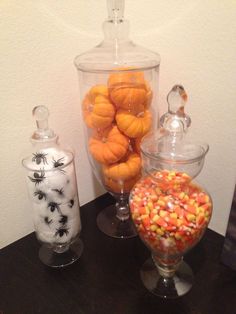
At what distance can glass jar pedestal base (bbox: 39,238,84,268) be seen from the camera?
592mm

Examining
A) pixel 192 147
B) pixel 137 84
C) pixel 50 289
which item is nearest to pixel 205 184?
pixel 192 147

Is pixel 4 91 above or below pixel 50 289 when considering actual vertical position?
above

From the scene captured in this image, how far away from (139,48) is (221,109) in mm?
209

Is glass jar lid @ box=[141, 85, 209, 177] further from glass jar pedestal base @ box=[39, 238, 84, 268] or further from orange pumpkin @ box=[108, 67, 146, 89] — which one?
glass jar pedestal base @ box=[39, 238, 84, 268]

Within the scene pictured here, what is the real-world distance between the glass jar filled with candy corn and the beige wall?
12 cm

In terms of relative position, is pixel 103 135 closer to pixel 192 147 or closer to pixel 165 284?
pixel 192 147

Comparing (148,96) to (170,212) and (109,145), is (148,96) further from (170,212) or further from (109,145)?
(170,212)

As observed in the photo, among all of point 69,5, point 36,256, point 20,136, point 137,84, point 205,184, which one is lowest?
point 36,256

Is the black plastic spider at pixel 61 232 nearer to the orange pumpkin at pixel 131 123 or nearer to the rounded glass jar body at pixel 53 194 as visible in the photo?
the rounded glass jar body at pixel 53 194

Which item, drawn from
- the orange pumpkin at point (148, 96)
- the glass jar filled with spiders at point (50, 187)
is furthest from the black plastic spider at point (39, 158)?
the orange pumpkin at point (148, 96)

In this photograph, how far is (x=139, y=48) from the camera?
0.59 m

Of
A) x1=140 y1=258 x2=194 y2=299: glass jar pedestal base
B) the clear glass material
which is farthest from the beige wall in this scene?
x1=140 y1=258 x2=194 y2=299: glass jar pedestal base

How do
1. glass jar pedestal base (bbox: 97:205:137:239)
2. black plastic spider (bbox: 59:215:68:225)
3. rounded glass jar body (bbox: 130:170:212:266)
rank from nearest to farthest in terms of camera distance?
rounded glass jar body (bbox: 130:170:212:266) → black plastic spider (bbox: 59:215:68:225) → glass jar pedestal base (bbox: 97:205:137:239)

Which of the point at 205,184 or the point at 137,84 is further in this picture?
the point at 205,184
